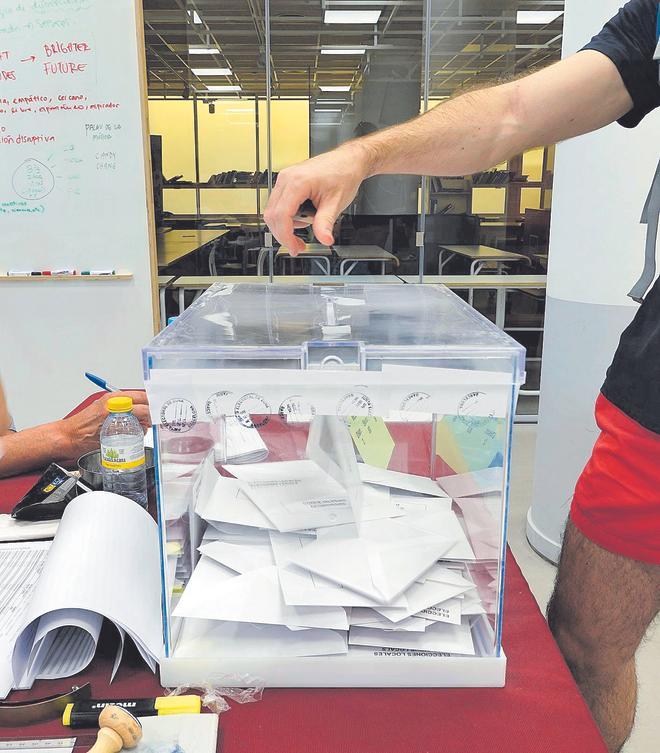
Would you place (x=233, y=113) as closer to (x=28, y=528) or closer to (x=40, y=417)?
(x=40, y=417)

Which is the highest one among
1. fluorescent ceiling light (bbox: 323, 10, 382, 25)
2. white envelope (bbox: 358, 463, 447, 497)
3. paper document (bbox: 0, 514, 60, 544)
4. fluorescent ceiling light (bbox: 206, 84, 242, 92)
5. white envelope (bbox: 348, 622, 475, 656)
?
fluorescent ceiling light (bbox: 323, 10, 382, 25)

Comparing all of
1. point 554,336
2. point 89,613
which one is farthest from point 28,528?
point 554,336

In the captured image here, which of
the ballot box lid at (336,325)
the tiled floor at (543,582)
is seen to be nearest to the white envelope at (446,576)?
the ballot box lid at (336,325)

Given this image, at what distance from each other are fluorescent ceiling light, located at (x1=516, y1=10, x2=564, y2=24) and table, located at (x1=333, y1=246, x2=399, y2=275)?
1372 mm

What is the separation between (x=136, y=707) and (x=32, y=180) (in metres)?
3.06

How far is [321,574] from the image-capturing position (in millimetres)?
729

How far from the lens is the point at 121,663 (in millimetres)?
733

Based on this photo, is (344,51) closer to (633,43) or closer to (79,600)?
(633,43)

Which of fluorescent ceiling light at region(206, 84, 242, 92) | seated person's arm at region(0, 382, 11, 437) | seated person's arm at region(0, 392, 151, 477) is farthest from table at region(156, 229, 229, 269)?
seated person's arm at region(0, 392, 151, 477)

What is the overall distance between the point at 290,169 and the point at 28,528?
0.63m

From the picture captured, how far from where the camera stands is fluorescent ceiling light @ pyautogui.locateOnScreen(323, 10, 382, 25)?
11.5 feet

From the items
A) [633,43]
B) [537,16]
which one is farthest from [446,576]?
[537,16]

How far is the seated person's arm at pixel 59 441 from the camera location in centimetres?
129

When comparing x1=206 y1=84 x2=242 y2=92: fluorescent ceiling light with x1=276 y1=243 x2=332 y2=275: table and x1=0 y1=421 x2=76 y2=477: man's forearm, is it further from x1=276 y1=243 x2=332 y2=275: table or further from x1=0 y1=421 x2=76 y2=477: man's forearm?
x1=0 y1=421 x2=76 y2=477: man's forearm
